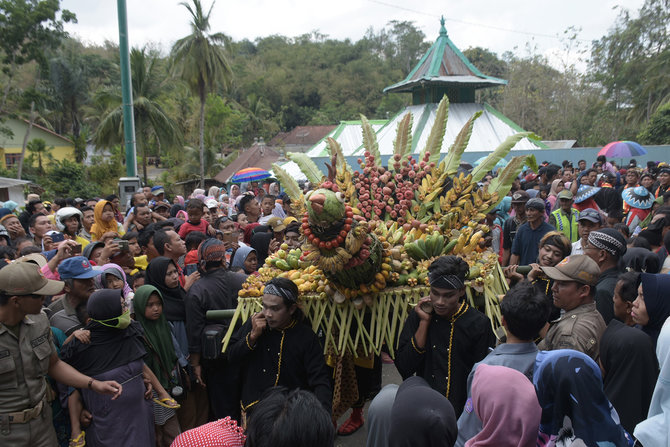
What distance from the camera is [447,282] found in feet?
8.02

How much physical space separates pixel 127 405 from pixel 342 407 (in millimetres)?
1427

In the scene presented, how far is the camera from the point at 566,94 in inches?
1340

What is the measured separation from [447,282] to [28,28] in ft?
68.3

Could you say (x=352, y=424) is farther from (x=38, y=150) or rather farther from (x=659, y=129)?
(x=38, y=150)

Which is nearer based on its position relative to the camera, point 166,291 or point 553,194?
point 166,291

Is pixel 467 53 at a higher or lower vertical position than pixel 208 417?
higher

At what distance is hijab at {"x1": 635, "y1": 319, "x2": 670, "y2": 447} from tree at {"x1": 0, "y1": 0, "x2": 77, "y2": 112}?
21252mm

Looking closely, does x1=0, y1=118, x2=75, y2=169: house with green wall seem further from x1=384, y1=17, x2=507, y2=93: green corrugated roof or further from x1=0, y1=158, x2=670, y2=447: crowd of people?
x1=0, y1=158, x2=670, y2=447: crowd of people

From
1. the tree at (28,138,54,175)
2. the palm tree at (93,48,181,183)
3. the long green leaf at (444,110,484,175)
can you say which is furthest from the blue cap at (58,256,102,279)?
the tree at (28,138,54,175)

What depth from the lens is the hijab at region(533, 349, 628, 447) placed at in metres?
1.67

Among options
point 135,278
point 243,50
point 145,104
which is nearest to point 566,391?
point 135,278

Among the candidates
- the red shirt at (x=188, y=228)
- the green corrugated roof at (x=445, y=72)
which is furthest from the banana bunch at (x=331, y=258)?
the green corrugated roof at (x=445, y=72)

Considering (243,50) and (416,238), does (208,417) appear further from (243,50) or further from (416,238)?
(243,50)

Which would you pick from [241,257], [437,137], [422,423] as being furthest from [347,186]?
[422,423]
